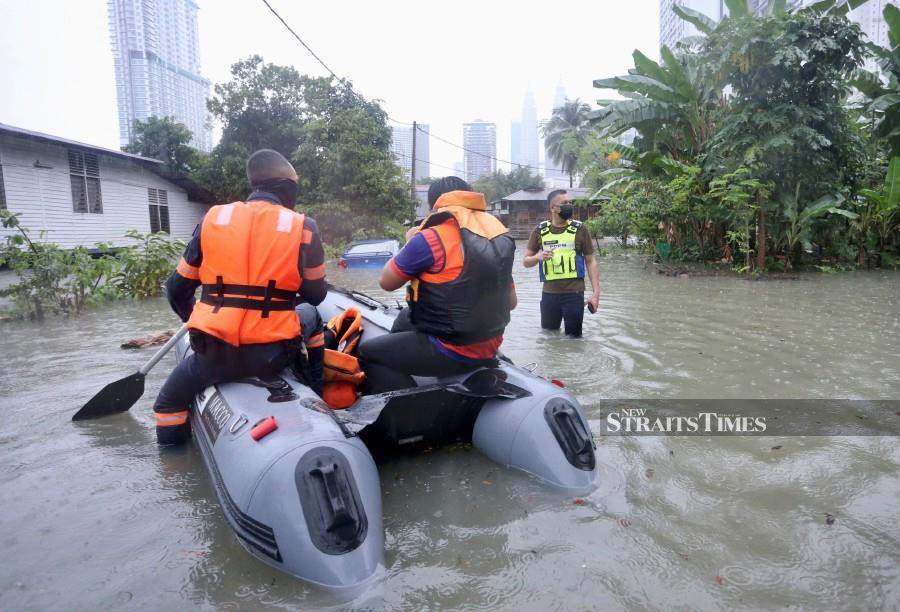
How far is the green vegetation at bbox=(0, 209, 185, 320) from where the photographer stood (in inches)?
321

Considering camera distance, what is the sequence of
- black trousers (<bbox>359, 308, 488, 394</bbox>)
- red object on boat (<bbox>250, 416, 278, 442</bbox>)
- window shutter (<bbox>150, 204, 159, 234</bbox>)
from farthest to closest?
window shutter (<bbox>150, 204, 159, 234</bbox>), black trousers (<bbox>359, 308, 488, 394</bbox>), red object on boat (<bbox>250, 416, 278, 442</bbox>)

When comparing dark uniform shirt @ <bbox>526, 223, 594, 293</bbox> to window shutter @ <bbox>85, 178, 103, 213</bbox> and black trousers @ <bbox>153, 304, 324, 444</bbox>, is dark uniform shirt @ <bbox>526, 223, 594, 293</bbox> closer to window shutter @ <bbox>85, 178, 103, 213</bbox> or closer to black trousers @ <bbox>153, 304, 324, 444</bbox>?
black trousers @ <bbox>153, 304, 324, 444</bbox>

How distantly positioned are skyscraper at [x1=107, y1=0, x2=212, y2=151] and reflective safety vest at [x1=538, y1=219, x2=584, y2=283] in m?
13.1

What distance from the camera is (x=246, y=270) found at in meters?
2.85

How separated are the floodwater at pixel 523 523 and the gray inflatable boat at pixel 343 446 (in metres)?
0.11

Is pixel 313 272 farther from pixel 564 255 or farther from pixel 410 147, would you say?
pixel 410 147

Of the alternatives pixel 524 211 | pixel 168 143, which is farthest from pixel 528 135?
pixel 168 143

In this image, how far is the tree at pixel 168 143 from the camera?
2489 cm

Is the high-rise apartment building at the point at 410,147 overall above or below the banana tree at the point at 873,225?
above

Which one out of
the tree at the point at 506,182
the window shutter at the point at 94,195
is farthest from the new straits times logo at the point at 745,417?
the tree at the point at 506,182

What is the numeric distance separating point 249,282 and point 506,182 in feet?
181

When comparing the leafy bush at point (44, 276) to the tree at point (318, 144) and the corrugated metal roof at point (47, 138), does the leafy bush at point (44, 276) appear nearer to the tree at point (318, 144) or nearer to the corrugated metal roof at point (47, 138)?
the corrugated metal roof at point (47, 138)

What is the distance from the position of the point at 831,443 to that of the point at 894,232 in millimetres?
12284

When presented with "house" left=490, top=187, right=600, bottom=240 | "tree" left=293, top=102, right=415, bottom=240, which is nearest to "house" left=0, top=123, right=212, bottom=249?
"tree" left=293, top=102, right=415, bottom=240
